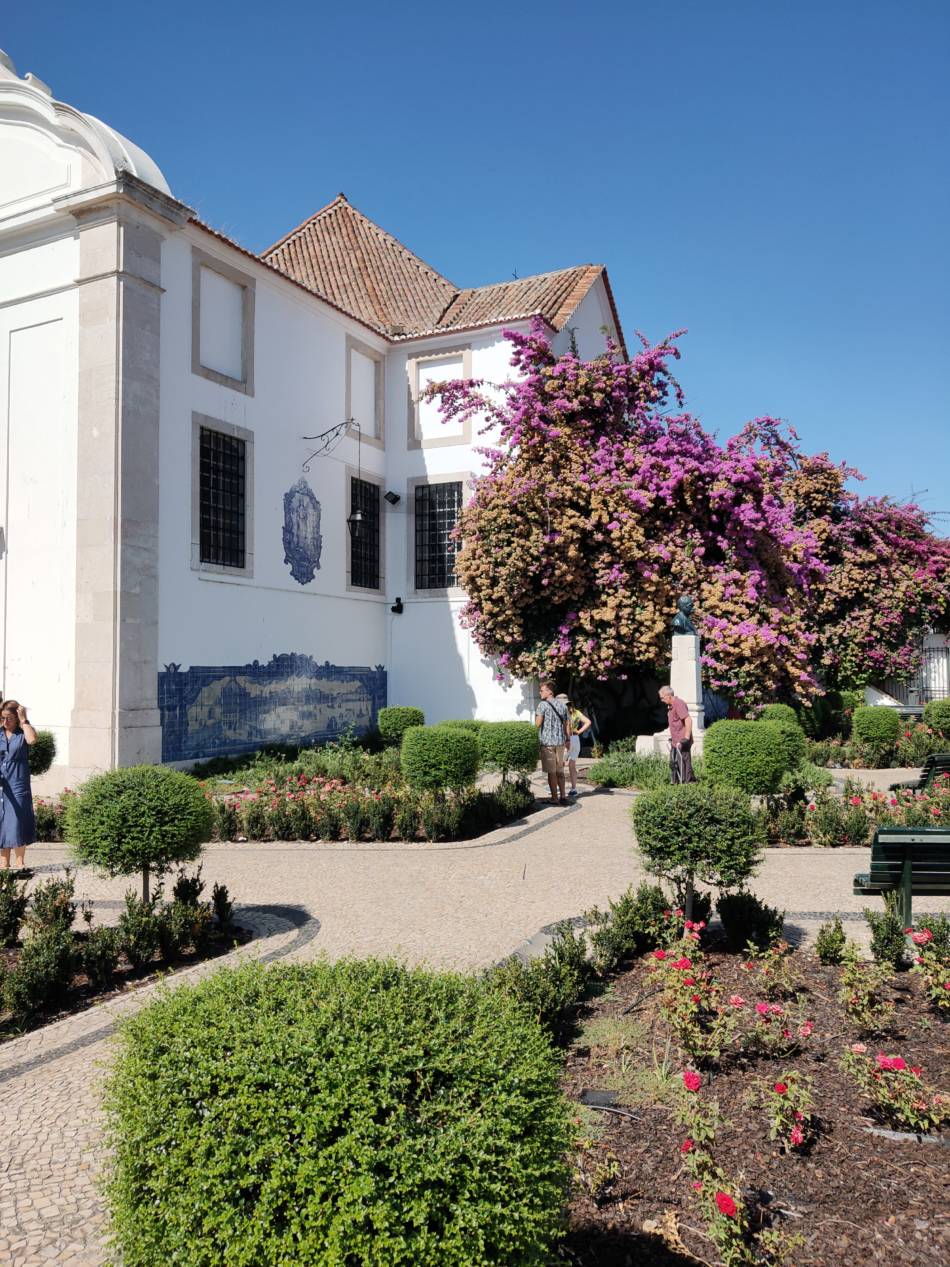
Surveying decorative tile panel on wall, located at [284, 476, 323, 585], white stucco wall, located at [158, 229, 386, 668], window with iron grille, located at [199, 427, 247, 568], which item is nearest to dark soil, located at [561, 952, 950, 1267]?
white stucco wall, located at [158, 229, 386, 668]

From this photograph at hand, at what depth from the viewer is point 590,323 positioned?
20.9 m

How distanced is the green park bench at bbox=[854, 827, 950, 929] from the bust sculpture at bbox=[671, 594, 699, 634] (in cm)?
972

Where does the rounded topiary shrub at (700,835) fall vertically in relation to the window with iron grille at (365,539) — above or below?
below

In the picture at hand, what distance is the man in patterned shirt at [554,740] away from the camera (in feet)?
38.7

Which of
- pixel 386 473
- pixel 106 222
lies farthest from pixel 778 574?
pixel 106 222

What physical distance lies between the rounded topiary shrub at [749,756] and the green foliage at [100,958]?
752 centimetres

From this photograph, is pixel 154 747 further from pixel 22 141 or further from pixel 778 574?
pixel 778 574

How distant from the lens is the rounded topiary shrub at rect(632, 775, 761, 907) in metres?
5.29

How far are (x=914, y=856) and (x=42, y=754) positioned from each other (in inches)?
446

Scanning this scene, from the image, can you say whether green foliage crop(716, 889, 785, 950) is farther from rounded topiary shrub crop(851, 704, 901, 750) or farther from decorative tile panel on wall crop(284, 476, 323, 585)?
decorative tile panel on wall crop(284, 476, 323, 585)

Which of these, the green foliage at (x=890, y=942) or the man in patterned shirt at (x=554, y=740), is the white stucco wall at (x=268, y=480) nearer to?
the man in patterned shirt at (x=554, y=740)

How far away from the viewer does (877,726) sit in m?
16.8

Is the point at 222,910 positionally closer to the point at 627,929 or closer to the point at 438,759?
the point at 627,929

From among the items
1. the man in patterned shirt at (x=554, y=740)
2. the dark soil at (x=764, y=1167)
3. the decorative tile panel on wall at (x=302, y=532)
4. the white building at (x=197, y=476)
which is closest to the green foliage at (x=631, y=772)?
the man in patterned shirt at (x=554, y=740)
